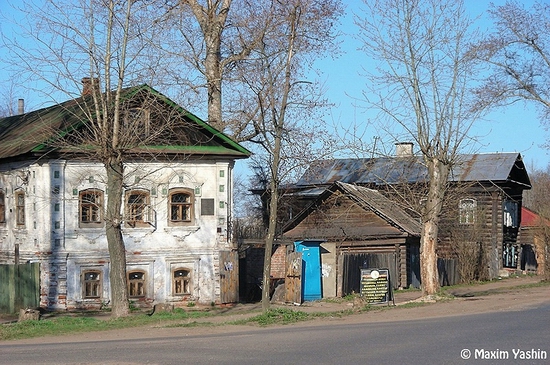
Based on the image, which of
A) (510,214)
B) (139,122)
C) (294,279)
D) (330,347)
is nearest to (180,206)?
(294,279)

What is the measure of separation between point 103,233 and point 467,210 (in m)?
22.5

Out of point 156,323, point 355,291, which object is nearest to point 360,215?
point 355,291

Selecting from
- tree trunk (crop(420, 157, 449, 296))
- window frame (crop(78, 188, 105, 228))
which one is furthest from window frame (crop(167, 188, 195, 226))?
tree trunk (crop(420, 157, 449, 296))

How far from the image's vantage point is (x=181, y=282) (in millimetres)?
28547

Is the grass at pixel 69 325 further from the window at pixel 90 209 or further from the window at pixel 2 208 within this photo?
the window at pixel 2 208

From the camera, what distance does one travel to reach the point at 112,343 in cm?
1569

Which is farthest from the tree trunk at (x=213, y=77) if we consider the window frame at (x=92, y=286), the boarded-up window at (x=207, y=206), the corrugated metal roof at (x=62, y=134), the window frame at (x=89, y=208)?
the window frame at (x=92, y=286)

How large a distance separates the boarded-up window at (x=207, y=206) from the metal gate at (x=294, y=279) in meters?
3.28

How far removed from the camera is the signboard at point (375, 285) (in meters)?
24.0

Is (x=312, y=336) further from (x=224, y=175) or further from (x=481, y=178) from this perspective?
(x=481, y=178)

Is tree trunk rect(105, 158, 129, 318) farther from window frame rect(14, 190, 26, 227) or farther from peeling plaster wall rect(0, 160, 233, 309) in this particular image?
window frame rect(14, 190, 26, 227)

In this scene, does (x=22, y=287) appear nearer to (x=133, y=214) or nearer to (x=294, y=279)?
(x=133, y=214)

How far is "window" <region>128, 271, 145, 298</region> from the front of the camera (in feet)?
90.5

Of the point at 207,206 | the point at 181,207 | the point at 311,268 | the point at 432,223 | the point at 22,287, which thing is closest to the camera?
the point at 432,223
